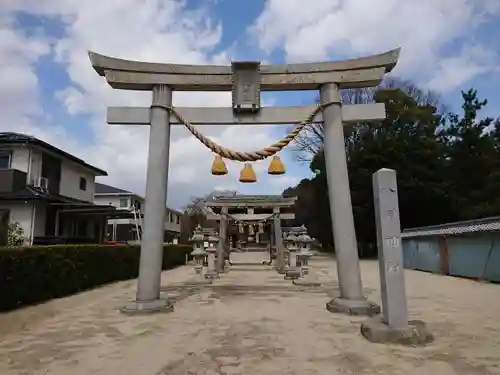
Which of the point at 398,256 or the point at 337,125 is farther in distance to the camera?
the point at 337,125

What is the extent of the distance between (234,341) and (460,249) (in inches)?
547

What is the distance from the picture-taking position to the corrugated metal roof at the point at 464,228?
549 inches

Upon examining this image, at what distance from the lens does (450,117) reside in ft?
97.3

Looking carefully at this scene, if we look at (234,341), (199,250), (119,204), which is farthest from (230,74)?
(119,204)

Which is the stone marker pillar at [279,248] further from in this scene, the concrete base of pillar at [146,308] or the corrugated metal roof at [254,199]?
the concrete base of pillar at [146,308]

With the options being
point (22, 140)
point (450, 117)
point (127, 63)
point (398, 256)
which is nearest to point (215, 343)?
point (398, 256)

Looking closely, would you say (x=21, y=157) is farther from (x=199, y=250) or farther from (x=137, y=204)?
(x=137, y=204)

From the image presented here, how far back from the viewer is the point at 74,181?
22.2m

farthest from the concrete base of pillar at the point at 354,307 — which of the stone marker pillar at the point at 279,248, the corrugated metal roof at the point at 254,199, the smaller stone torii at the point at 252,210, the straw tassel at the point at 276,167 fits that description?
the corrugated metal roof at the point at 254,199

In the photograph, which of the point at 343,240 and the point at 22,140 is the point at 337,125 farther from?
the point at 22,140

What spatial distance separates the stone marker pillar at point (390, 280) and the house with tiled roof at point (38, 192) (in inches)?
602

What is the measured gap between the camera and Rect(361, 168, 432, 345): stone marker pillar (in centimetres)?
500

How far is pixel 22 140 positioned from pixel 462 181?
26.6 m

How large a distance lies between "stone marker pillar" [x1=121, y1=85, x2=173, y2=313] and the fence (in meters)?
11.3
